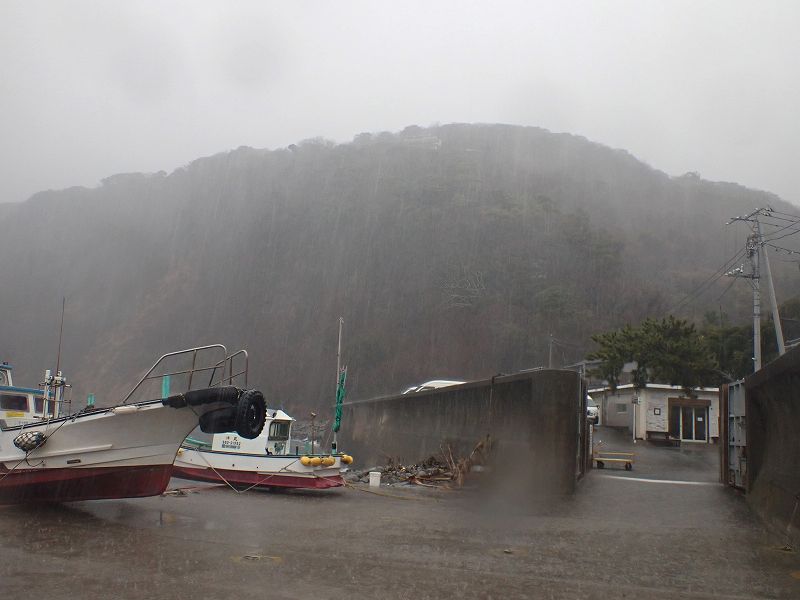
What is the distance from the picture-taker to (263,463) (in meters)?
15.5

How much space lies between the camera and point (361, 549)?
7867 mm

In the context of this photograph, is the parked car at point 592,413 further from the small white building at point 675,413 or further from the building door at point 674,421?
the building door at point 674,421

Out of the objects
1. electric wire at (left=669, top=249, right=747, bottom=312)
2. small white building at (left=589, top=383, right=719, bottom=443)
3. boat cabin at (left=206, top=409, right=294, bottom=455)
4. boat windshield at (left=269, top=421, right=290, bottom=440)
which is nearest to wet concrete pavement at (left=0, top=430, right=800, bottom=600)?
boat cabin at (left=206, top=409, right=294, bottom=455)

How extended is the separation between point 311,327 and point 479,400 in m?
63.0

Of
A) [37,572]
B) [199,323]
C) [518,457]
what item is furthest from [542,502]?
[199,323]

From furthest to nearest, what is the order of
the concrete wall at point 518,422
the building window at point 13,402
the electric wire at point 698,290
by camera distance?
the electric wire at point 698,290, the building window at point 13,402, the concrete wall at point 518,422

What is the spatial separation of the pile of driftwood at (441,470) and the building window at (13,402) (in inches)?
320

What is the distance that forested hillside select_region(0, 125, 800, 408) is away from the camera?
7000 centimetres

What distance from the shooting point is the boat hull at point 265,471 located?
49.2 ft

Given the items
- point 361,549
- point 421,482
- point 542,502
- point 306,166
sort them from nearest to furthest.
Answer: point 361,549 < point 542,502 < point 421,482 < point 306,166

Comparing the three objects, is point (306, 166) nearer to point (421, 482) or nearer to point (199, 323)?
point (199, 323)

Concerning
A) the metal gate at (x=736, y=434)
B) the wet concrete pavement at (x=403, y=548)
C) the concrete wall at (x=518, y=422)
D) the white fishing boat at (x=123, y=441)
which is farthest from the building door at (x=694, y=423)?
the white fishing boat at (x=123, y=441)

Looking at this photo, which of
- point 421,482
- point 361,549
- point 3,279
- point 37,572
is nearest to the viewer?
point 37,572

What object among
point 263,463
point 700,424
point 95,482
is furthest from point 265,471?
point 700,424
